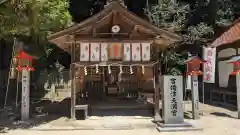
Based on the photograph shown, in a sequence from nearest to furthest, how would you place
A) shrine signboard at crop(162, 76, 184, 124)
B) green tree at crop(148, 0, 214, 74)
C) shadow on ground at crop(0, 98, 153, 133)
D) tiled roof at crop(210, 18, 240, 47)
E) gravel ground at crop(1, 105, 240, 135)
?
gravel ground at crop(1, 105, 240, 135) → shrine signboard at crop(162, 76, 184, 124) → shadow on ground at crop(0, 98, 153, 133) → tiled roof at crop(210, 18, 240, 47) → green tree at crop(148, 0, 214, 74)

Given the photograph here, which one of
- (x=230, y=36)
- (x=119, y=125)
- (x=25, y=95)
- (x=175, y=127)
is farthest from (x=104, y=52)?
(x=230, y=36)

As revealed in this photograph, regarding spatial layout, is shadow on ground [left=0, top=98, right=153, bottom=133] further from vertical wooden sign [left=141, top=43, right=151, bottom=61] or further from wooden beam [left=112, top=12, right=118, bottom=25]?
wooden beam [left=112, top=12, right=118, bottom=25]

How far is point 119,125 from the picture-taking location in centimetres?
1251

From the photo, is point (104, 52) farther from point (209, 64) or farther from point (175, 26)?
point (175, 26)

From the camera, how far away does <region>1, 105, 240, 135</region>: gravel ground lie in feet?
37.9

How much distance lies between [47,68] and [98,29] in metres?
11.4

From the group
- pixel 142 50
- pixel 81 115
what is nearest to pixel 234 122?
pixel 142 50

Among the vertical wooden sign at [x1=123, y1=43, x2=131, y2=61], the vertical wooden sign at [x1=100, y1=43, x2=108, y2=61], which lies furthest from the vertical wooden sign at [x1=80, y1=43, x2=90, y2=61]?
the vertical wooden sign at [x1=123, y1=43, x2=131, y2=61]

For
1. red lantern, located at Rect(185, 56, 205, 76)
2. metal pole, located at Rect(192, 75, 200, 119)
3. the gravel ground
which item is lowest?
the gravel ground

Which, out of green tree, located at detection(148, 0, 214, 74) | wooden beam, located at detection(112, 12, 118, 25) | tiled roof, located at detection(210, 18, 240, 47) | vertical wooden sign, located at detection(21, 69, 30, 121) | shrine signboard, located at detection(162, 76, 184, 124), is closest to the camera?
shrine signboard, located at detection(162, 76, 184, 124)

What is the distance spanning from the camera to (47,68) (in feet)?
79.0

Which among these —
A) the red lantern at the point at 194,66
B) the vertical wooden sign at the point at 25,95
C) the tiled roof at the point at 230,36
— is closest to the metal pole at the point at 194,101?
the red lantern at the point at 194,66

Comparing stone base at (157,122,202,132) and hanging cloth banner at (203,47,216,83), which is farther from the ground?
hanging cloth banner at (203,47,216,83)

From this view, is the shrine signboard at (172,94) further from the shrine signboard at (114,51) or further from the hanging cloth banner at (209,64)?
the hanging cloth banner at (209,64)
